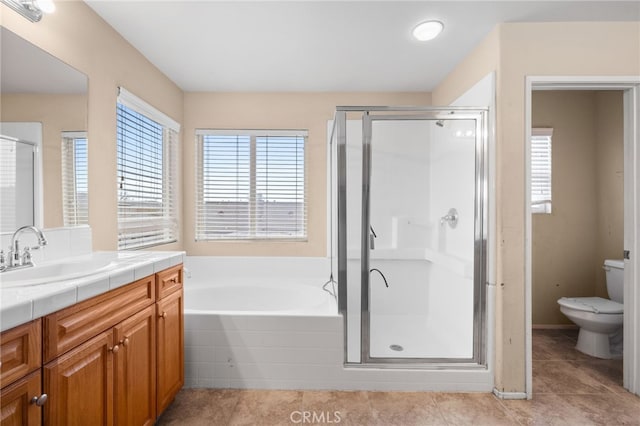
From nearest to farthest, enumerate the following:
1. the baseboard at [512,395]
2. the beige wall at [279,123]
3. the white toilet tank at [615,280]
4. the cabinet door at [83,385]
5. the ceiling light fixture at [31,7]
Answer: the cabinet door at [83,385]
the ceiling light fixture at [31,7]
the baseboard at [512,395]
the white toilet tank at [615,280]
the beige wall at [279,123]

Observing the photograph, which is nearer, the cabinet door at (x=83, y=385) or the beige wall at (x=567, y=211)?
the cabinet door at (x=83, y=385)

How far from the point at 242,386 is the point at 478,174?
2.08m

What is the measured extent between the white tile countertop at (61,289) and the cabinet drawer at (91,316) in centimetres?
3

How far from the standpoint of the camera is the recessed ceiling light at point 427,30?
1.88 meters

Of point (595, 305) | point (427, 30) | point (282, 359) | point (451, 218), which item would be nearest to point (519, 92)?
point (427, 30)

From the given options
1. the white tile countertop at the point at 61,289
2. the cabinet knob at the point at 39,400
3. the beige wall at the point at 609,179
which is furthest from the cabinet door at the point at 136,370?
the beige wall at the point at 609,179

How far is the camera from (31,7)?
51.7 inches

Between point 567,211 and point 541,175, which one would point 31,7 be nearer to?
point 541,175

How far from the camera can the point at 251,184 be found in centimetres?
304

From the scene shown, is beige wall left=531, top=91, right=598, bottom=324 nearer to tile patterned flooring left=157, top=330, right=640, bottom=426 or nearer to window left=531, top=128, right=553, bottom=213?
window left=531, top=128, right=553, bottom=213

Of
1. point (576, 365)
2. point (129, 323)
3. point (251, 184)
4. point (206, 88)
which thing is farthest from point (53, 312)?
point (576, 365)

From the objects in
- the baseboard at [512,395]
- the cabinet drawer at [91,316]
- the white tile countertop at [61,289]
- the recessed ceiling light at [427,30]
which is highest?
the recessed ceiling light at [427,30]

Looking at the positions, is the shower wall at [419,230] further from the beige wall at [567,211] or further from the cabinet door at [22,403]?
the cabinet door at [22,403]

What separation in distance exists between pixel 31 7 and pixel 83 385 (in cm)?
158
